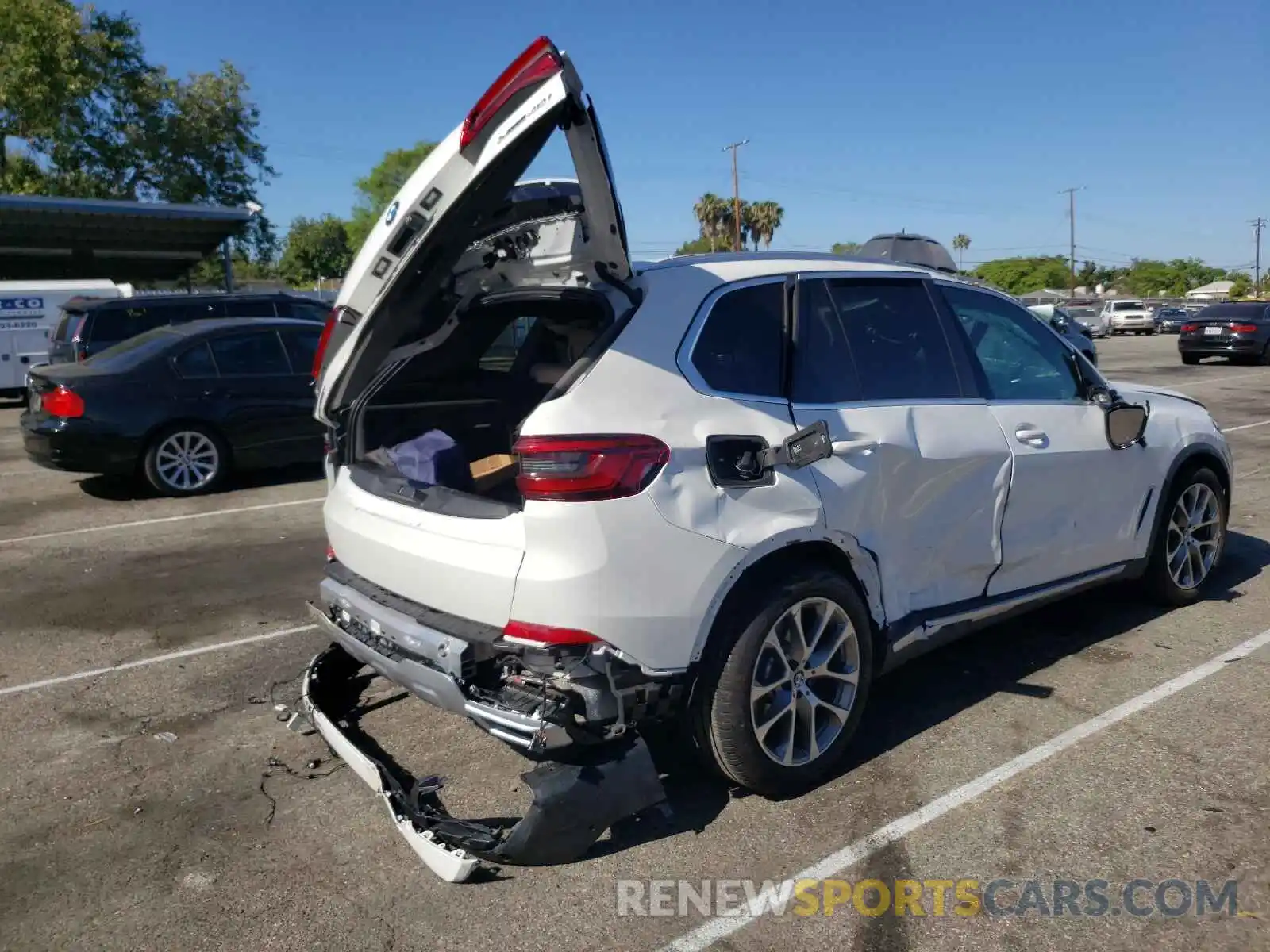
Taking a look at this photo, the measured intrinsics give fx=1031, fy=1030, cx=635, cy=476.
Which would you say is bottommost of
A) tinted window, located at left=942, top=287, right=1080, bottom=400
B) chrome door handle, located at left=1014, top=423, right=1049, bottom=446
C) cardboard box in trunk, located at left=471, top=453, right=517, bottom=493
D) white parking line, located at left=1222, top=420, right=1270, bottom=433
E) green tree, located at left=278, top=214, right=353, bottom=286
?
white parking line, located at left=1222, top=420, right=1270, bottom=433

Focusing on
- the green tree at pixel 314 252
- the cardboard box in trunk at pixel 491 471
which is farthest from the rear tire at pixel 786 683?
the green tree at pixel 314 252

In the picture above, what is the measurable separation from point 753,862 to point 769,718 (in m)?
0.47

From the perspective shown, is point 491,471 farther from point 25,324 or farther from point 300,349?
point 25,324

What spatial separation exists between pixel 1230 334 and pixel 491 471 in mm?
24178

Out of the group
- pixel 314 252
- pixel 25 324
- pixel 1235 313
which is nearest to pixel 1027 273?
pixel 314 252

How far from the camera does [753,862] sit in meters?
3.23

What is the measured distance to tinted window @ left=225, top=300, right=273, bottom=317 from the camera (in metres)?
13.6

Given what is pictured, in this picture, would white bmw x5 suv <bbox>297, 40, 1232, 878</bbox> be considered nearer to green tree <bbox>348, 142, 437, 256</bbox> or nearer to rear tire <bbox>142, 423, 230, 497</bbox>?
rear tire <bbox>142, 423, 230, 497</bbox>

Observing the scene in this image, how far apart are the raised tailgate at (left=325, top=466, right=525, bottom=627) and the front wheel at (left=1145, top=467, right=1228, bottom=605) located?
12.2 feet

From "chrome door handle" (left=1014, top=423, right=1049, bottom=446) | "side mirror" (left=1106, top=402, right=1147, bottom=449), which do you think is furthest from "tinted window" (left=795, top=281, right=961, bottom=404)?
"side mirror" (left=1106, top=402, right=1147, bottom=449)

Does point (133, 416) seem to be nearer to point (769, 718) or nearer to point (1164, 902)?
point (769, 718)

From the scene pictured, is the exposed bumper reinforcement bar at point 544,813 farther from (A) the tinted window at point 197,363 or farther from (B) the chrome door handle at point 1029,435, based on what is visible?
(A) the tinted window at point 197,363

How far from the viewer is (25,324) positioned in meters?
17.8

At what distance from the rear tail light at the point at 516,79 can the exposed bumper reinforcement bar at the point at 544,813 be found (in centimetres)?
192
